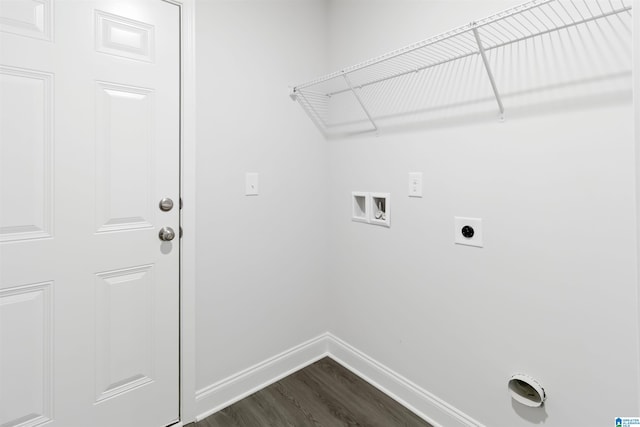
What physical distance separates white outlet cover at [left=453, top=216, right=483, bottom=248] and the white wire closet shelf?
441 millimetres

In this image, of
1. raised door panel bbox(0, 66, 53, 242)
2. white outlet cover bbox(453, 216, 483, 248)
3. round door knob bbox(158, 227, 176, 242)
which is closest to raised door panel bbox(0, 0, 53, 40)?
raised door panel bbox(0, 66, 53, 242)

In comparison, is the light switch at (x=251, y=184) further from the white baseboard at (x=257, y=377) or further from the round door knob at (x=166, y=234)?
the white baseboard at (x=257, y=377)

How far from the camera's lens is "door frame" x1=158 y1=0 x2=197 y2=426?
148cm

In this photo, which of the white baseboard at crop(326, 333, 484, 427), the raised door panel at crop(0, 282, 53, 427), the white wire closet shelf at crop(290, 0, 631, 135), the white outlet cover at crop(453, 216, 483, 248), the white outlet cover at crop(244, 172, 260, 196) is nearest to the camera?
the white wire closet shelf at crop(290, 0, 631, 135)

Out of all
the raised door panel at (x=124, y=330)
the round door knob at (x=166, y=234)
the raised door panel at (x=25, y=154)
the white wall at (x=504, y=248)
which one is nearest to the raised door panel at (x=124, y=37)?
the raised door panel at (x=25, y=154)

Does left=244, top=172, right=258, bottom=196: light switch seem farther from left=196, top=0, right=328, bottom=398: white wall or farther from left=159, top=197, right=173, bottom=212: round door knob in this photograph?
left=159, top=197, right=173, bottom=212: round door knob

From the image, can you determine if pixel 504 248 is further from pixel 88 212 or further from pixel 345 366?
pixel 88 212

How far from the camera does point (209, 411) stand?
1.65 metres

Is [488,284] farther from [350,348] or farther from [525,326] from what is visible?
[350,348]

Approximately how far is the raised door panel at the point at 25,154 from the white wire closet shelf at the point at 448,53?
3.87 feet

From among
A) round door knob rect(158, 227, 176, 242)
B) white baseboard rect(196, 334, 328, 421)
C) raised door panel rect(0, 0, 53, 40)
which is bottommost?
white baseboard rect(196, 334, 328, 421)

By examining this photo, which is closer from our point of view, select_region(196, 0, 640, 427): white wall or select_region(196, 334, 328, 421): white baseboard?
select_region(196, 0, 640, 427): white wall

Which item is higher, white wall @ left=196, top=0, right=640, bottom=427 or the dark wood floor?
white wall @ left=196, top=0, right=640, bottom=427

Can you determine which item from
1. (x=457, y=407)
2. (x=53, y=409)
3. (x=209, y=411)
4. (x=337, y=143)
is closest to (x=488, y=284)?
(x=457, y=407)
